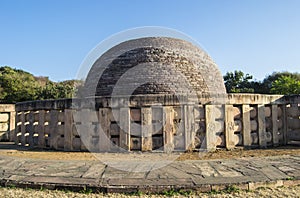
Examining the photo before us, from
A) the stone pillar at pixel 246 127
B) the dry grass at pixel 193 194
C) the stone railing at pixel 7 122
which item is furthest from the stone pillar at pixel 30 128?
the stone pillar at pixel 246 127

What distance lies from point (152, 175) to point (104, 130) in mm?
2581

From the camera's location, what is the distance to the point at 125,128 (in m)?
5.96

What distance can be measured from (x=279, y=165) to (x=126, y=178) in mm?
2569

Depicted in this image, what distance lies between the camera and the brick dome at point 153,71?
10.9m

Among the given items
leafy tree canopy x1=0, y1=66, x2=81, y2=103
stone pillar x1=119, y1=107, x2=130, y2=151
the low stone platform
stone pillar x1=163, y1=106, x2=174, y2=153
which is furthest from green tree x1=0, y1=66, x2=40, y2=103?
the low stone platform

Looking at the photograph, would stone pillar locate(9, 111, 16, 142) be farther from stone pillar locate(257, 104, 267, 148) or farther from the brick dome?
stone pillar locate(257, 104, 267, 148)

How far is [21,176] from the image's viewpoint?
390 cm

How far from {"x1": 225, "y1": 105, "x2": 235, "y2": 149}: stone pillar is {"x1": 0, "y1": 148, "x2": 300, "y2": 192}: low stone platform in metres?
1.22

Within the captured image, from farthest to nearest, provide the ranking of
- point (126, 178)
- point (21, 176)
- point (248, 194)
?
point (21, 176), point (126, 178), point (248, 194)

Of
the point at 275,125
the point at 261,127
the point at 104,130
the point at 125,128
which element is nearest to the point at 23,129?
the point at 104,130

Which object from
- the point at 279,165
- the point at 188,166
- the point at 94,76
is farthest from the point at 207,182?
the point at 94,76

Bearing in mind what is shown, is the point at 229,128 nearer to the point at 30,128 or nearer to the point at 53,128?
the point at 53,128

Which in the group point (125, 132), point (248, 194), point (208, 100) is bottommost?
point (248, 194)

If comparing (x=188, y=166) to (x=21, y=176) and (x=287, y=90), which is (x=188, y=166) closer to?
(x=21, y=176)
